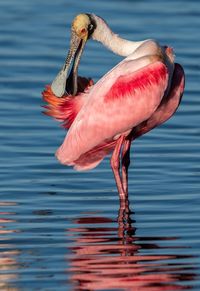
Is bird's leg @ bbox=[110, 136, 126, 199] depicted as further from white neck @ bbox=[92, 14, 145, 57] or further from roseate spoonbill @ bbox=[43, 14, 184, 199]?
white neck @ bbox=[92, 14, 145, 57]

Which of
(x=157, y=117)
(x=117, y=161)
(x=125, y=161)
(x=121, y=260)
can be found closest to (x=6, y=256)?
(x=121, y=260)

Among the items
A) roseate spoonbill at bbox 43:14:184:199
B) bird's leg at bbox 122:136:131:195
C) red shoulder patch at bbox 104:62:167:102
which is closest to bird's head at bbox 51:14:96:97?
roseate spoonbill at bbox 43:14:184:199

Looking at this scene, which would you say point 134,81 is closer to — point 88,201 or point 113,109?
point 113,109

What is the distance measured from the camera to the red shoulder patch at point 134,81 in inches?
556

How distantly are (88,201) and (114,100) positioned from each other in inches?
42.2

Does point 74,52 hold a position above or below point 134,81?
above

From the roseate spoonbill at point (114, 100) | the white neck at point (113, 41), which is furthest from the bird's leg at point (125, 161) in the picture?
the white neck at point (113, 41)

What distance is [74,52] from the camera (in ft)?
48.9

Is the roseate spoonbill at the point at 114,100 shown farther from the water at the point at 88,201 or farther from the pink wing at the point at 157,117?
the water at the point at 88,201

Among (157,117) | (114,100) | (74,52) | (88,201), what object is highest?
(74,52)

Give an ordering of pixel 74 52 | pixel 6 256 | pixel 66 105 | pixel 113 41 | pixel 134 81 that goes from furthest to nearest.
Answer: pixel 74 52, pixel 113 41, pixel 66 105, pixel 134 81, pixel 6 256

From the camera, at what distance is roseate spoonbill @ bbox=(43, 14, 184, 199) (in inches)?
560

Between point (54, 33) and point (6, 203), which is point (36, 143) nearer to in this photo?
point (6, 203)

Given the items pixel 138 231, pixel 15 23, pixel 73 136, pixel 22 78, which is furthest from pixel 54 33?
pixel 138 231
